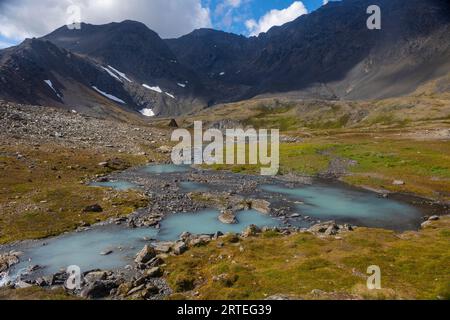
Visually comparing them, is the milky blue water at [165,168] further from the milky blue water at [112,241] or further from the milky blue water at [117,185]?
the milky blue water at [112,241]

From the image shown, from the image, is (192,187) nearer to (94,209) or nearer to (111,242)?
(94,209)

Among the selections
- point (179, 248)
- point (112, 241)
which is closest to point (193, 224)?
point (112, 241)

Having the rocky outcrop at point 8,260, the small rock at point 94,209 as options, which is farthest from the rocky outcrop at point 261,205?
the rocky outcrop at point 8,260

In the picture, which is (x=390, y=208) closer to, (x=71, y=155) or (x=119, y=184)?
(x=119, y=184)

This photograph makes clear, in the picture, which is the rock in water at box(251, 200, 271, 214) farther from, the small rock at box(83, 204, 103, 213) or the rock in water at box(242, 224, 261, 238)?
the small rock at box(83, 204, 103, 213)

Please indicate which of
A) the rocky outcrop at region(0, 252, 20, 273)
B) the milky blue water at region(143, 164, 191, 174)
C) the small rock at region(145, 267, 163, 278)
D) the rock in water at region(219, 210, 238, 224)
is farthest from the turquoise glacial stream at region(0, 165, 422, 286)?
the milky blue water at region(143, 164, 191, 174)
